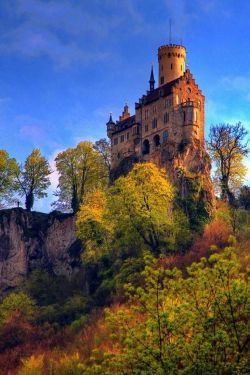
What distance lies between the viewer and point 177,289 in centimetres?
2617

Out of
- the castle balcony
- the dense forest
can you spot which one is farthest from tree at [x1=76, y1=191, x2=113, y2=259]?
the castle balcony

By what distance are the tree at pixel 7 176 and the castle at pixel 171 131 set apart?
1313 cm

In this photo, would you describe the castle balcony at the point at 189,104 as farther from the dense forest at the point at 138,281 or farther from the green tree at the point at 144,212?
the green tree at the point at 144,212

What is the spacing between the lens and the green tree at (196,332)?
72.8 feet

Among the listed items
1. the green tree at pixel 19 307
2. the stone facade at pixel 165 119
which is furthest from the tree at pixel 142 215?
the stone facade at pixel 165 119

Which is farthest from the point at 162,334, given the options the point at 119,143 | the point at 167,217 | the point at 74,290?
the point at 119,143

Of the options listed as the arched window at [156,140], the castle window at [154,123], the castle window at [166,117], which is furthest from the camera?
the castle window at [154,123]

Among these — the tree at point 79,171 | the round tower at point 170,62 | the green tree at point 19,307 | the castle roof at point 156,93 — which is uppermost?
the round tower at point 170,62

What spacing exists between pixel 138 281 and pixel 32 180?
110ft

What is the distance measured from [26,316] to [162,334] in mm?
32576

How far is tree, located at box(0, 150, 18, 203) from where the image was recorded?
7844cm

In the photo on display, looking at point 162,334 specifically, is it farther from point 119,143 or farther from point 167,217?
point 119,143

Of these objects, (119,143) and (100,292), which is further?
(119,143)

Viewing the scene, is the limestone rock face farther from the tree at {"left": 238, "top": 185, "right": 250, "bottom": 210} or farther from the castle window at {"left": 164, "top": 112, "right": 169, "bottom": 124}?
the tree at {"left": 238, "top": 185, "right": 250, "bottom": 210}
